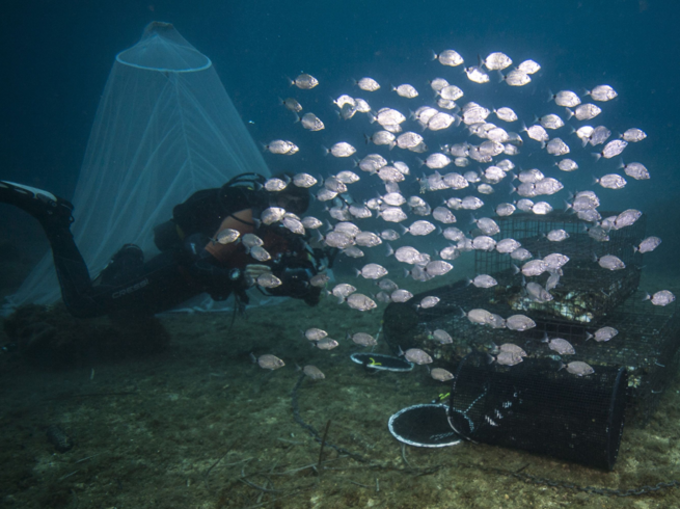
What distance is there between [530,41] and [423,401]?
10433 cm

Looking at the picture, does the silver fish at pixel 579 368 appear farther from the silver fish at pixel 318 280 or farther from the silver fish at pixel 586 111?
the silver fish at pixel 586 111

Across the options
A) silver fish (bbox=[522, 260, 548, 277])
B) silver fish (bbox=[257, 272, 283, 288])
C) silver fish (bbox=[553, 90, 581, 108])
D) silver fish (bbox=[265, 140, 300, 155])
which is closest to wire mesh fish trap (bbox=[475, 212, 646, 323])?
silver fish (bbox=[522, 260, 548, 277])

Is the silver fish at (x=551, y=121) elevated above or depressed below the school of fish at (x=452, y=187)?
above

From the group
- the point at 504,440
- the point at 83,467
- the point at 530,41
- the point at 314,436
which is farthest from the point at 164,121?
the point at 530,41

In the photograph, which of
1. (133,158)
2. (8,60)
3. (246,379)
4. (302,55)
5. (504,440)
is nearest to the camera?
(504,440)

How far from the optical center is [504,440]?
3066 mm

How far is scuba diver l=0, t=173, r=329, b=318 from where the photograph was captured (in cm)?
520

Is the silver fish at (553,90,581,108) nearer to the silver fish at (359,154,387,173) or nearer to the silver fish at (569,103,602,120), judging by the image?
the silver fish at (569,103,602,120)

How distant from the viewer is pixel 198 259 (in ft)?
17.2

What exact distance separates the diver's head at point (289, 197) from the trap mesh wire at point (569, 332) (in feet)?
7.90

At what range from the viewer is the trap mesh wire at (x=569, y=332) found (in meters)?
3.16

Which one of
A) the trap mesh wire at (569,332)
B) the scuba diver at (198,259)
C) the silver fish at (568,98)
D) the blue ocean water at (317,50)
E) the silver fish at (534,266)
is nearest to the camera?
the trap mesh wire at (569,332)

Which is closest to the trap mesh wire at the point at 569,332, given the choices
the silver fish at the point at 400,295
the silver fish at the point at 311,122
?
the silver fish at the point at 400,295

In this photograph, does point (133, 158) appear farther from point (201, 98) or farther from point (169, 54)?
point (169, 54)
